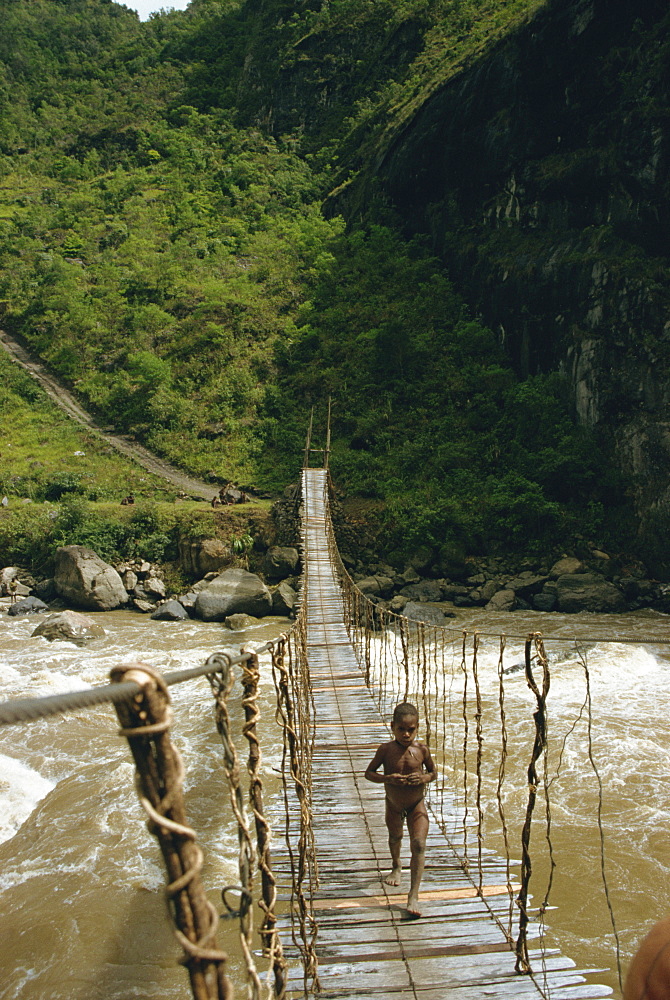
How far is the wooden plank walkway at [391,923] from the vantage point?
2.31 m

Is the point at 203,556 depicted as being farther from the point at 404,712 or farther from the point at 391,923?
the point at 391,923

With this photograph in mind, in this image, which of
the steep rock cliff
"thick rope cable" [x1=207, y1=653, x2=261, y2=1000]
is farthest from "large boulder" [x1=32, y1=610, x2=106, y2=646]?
the steep rock cliff

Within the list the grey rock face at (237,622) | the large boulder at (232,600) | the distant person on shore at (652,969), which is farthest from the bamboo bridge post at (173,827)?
the large boulder at (232,600)

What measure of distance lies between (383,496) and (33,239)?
20.8 m

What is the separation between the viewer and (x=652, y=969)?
94 centimetres

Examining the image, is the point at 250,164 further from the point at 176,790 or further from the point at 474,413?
the point at 176,790

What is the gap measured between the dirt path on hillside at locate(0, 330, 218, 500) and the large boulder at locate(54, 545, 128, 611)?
14.1ft

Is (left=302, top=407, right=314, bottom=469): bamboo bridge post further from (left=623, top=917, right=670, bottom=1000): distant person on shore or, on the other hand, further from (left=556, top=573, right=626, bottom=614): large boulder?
(left=623, top=917, right=670, bottom=1000): distant person on shore

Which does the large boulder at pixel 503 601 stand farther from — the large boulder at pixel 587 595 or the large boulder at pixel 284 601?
the large boulder at pixel 284 601

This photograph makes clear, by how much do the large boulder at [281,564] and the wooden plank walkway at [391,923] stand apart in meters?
8.43

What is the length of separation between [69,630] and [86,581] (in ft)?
6.76

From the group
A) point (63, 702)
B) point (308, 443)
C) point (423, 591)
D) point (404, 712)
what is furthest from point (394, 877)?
point (308, 443)

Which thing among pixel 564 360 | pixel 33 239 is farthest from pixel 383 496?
pixel 33 239

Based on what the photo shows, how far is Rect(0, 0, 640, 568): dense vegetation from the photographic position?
15234 mm
